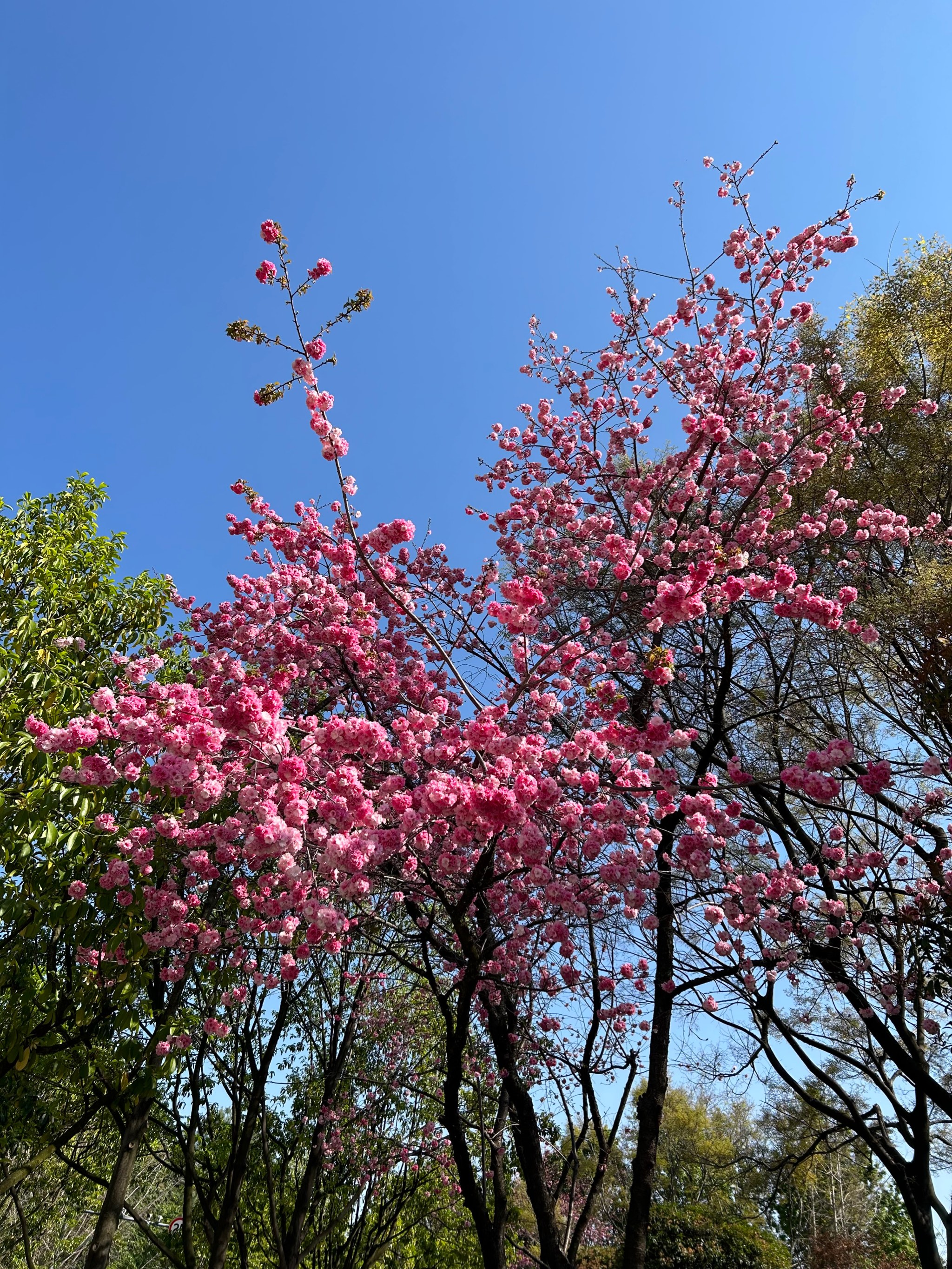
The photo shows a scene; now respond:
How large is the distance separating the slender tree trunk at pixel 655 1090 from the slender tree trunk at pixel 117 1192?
487 cm

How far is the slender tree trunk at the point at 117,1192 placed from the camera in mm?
7230

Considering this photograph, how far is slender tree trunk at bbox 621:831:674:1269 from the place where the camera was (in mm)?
5469

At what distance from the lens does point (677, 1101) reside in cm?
2669

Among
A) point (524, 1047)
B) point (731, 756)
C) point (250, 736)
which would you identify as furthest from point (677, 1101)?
point (250, 736)

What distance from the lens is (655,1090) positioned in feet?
19.3

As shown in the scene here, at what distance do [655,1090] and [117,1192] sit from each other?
5707 millimetres

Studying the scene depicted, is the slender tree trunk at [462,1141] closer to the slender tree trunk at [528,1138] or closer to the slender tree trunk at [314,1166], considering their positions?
the slender tree trunk at [528,1138]

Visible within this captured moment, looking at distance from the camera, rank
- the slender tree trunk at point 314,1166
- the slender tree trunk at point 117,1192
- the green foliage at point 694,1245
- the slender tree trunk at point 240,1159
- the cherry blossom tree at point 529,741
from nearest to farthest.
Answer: the cherry blossom tree at point 529,741
the slender tree trunk at point 117,1192
the slender tree trunk at point 240,1159
the slender tree trunk at point 314,1166
the green foliage at point 694,1245

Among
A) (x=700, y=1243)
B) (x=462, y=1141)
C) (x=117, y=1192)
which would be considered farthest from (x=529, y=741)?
(x=700, y=1243)

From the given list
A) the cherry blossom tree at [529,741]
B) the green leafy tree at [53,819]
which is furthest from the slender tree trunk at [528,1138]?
the green leafy tree at [53,819]

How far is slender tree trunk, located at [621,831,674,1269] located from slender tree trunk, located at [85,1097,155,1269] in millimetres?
4875

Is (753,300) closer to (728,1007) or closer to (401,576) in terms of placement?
(401,576)

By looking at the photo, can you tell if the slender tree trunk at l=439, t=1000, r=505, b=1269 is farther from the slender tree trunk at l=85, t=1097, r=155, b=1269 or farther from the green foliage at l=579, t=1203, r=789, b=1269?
the green foliage at l=579, t=1203, r=789, b=1269

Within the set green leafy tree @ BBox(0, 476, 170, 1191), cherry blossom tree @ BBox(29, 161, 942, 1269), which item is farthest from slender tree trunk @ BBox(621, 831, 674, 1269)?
green leafy tree @ BBox(0, 476, 170, 1191)
